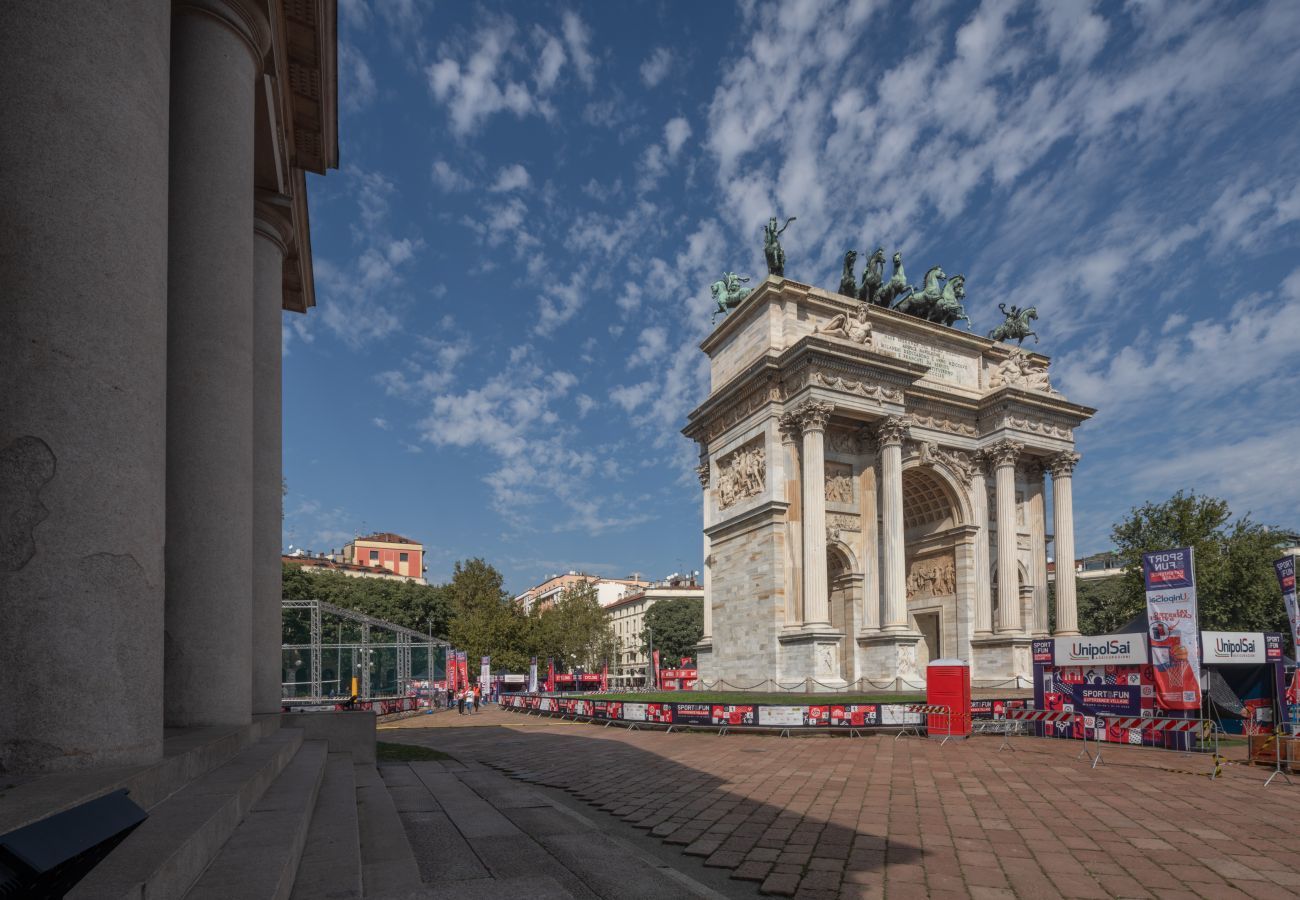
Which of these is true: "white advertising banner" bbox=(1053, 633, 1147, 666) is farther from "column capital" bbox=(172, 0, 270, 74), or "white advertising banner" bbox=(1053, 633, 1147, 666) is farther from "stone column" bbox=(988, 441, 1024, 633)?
"column capital" bbox=(172, 0, 270, 74)

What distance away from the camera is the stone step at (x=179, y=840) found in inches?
111

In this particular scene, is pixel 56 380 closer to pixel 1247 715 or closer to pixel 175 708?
pixel 175 708

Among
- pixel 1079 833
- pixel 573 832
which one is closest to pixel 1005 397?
pixel 1079 833

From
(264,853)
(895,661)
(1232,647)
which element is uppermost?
(264,853)

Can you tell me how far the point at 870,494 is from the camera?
33969mm

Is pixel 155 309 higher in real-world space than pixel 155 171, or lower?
lower

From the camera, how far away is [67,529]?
3938 millimetres

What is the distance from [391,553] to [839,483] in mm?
89959

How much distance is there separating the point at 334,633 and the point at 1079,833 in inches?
2352

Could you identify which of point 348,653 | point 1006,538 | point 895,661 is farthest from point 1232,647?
point 348,653

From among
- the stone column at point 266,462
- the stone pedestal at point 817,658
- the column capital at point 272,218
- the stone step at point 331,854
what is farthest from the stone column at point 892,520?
the stone step at point 331,854

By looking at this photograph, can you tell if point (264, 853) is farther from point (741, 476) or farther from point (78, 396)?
point (741, 476)

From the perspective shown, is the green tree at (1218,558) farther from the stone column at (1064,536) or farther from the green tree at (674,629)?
the green tree at (674,629)

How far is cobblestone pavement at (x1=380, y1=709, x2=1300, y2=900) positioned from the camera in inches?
268
